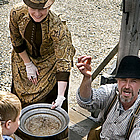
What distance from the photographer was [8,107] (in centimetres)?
224

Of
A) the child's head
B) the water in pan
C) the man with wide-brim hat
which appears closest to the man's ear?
the child's head

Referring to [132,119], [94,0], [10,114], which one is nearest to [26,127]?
[10,114]

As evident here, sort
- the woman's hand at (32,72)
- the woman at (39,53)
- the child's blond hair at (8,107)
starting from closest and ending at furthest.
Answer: the child's blond hair at (8,107) → the woman at (39,53) → the woman's hand at (32,72)

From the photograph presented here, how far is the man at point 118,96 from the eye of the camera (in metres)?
2.60

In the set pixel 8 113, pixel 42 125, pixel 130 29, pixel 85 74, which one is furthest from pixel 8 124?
pixel 130 29

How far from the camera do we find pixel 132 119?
258 cm

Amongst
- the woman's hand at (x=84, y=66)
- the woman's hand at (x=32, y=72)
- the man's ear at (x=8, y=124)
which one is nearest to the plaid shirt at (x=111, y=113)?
the woman's hand at (x=84, y=66)

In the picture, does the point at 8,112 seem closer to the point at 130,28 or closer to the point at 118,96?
the point at 118,96

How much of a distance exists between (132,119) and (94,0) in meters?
7.89

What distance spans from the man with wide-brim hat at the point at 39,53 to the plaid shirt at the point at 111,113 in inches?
15.0

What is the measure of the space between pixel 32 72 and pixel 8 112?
0.98m

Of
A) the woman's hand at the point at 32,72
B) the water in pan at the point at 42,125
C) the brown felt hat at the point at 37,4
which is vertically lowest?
the water in pan at the point at 42,125

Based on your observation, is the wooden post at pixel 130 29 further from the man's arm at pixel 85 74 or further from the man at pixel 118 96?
the man's arm at pixel 85 74

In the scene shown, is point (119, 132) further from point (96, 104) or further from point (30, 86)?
point (30, 86)
